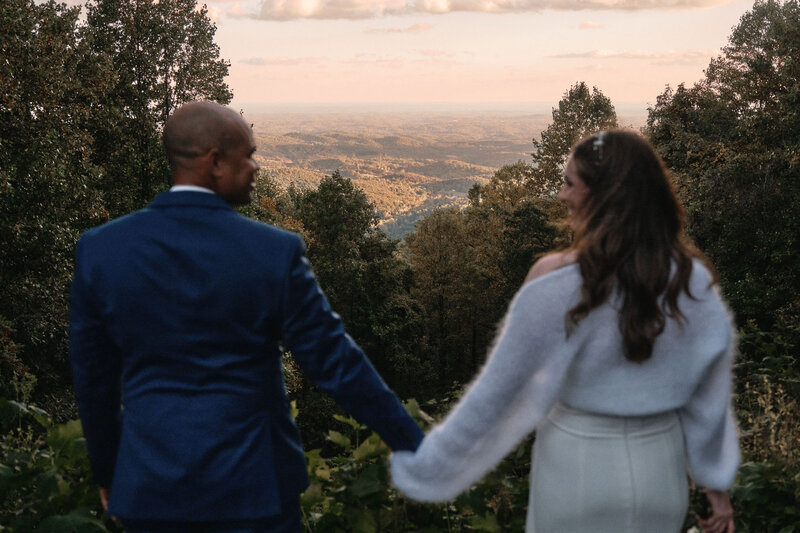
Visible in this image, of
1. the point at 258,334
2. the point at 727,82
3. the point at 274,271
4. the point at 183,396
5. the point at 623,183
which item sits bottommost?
the point at 183,396

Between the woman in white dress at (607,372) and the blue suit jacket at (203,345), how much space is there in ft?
1.41

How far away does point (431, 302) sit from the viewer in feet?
130

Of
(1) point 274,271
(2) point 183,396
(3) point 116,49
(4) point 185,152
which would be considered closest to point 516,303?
(1) point 274,271

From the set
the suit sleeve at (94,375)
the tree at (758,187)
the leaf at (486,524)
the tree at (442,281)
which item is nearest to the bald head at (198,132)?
the suit sleeve at (94,375)

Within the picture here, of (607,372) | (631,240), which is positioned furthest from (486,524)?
(631,240)

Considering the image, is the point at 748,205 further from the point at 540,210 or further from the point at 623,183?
the point at 623,183

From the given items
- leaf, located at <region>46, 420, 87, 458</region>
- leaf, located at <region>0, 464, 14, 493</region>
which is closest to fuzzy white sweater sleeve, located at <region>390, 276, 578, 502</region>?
leaf, located at <region>46, 420, 87, 458</region>

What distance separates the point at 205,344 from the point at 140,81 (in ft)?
64.0

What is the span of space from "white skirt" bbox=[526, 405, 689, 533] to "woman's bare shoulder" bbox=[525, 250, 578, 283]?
44cm

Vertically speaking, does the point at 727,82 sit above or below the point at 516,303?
above

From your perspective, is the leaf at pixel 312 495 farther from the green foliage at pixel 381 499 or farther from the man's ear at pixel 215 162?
the man's ear at pixel 215 162

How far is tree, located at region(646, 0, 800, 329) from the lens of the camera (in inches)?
806

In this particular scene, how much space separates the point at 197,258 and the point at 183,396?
0.42m

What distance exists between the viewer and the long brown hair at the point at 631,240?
5.94ft
